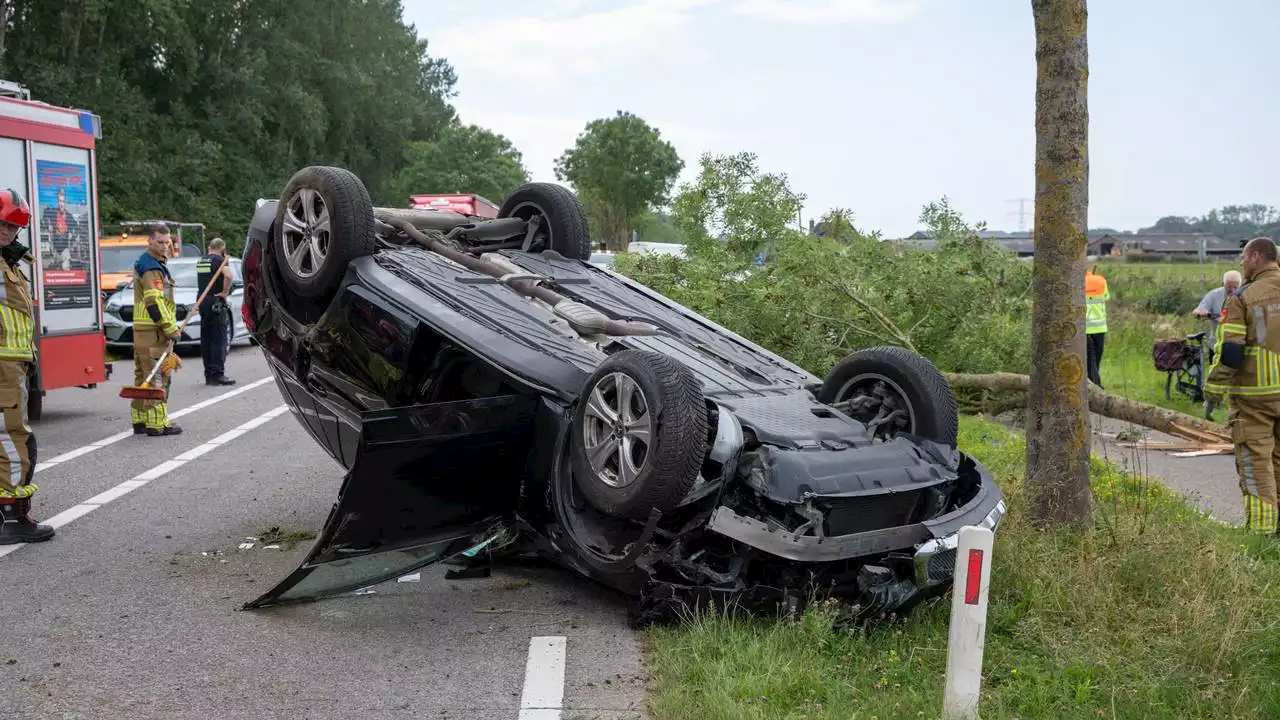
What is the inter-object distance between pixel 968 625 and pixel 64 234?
9.87 m

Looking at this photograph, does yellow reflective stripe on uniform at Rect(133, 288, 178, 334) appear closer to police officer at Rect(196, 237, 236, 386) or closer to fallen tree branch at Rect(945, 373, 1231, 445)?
police officer at Rect(196, 237, 236, 386)

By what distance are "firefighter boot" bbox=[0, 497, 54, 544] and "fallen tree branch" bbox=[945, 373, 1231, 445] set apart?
6.33 metres

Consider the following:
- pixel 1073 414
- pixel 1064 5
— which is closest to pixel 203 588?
pixel 1073 414

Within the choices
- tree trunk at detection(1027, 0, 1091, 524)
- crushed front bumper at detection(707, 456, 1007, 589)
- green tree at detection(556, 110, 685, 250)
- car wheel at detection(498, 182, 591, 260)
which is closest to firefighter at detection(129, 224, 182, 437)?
car wheel at detection(498, 182, 591, 260)

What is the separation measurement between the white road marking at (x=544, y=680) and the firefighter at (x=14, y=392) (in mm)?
3217

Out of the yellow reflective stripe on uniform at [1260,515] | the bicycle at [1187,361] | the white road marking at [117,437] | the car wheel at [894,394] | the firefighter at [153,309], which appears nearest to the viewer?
the car wheel at [894,394]

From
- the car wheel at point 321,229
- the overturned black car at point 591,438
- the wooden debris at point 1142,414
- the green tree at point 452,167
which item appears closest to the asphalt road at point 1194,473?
the wooden debris at point 1142,414

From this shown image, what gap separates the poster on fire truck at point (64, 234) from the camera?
10.6 meters

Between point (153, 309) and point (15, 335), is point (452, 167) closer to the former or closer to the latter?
point (153, 309)

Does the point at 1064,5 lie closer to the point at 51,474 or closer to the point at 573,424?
the point at 573,424

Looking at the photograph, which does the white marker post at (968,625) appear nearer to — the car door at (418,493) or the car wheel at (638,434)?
the car wheel at (638,434)

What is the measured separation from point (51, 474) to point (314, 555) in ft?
14.1

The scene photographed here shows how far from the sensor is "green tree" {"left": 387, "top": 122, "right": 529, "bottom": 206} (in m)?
62.3

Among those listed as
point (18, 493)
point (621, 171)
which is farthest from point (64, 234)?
point (621, 171)
